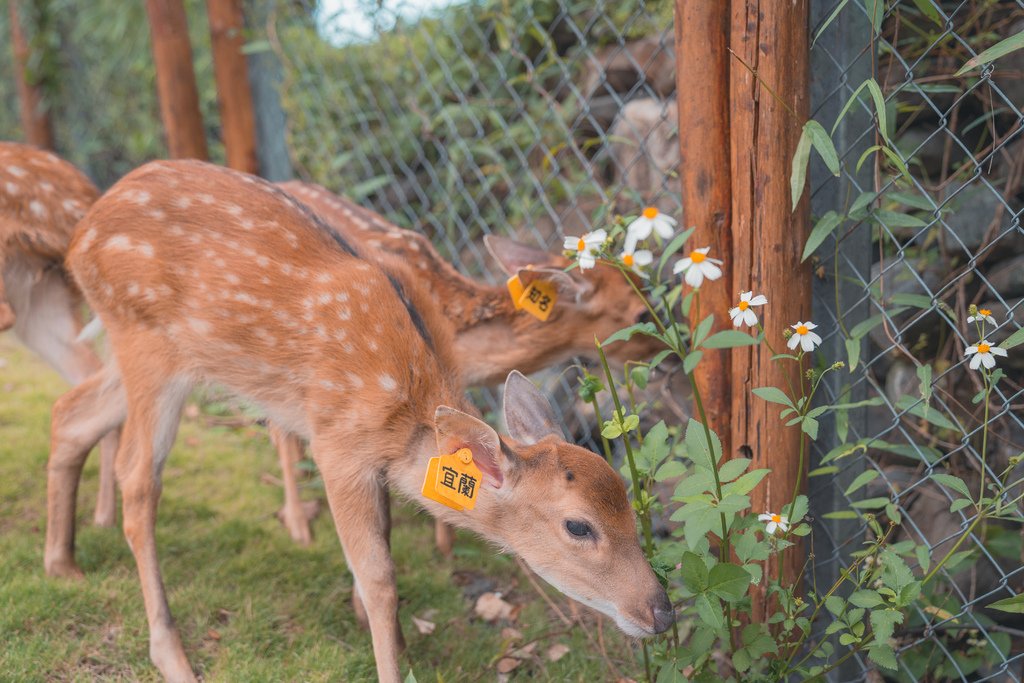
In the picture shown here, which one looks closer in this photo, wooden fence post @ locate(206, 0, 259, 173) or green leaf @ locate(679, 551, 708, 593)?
green leaf @ locate(679, 551, 708, 593)

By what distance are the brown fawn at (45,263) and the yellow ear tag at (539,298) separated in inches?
73.1

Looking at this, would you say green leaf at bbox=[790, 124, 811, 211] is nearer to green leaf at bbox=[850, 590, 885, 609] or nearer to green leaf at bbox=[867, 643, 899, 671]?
green leaf at bbox=[850, 590, 885, 609]

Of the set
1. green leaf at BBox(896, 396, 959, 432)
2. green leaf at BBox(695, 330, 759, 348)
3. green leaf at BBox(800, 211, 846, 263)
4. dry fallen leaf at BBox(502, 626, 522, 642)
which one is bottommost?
dry fallen leaf at BBox(502, 626, 522, 642)

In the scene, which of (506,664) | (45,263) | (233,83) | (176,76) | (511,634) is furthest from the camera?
(233,83)

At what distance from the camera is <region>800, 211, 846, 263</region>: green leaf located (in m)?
2.55

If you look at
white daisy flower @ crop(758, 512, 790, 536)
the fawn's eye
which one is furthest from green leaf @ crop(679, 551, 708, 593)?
the fawn's eye

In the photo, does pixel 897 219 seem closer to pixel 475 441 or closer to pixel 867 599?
pixel 867 599

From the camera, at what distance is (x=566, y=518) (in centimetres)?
275

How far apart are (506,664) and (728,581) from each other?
1.13 metres

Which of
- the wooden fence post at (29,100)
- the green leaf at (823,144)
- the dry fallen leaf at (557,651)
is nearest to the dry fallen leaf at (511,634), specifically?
the dry fallen leaf at (557,651)

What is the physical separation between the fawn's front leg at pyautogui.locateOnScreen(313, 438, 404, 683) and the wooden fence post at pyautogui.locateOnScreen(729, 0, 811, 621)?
116 centimetres

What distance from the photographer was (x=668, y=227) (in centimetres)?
229

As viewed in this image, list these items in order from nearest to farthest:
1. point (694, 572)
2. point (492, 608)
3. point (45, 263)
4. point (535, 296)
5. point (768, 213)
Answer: point (694, 572), point (768, 213), point (492, 608), point (535, 296), point (45, 263)

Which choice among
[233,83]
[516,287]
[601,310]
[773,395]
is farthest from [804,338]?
[233,83]
